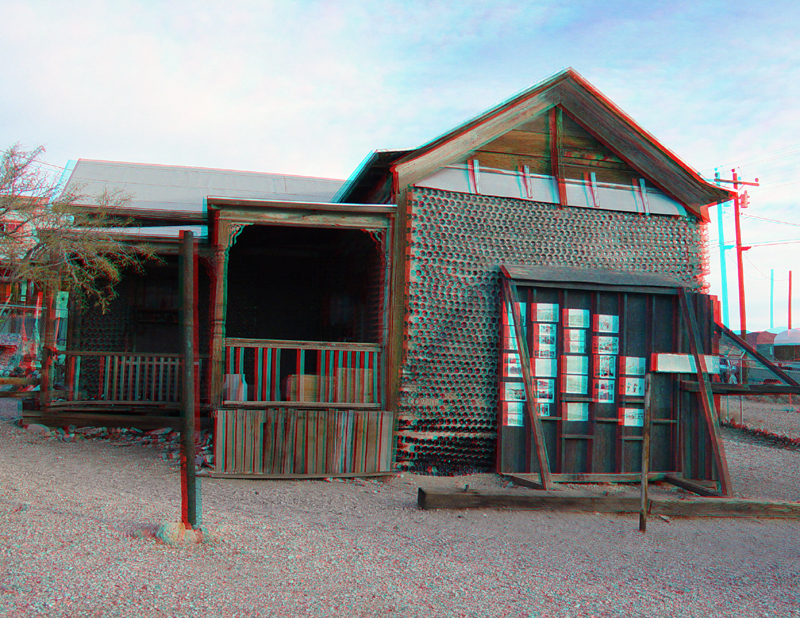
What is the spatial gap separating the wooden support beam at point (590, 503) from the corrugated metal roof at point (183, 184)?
733 cm

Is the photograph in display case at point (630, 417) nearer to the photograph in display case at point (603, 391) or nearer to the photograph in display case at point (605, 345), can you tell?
the photograph in display case at point (603, 391)

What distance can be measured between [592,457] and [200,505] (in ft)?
17.0

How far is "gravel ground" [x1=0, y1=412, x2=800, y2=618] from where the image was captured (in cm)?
380

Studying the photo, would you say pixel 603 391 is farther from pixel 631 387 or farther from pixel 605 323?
pixel 605 323

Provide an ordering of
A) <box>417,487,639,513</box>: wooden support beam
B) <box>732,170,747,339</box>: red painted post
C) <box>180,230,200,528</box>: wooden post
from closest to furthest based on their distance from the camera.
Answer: <box>180,230,200,528</box>: wooden post
<box>417,487,639,513</box>: wooden support beam
<box>732,170,747,339</box>: red painted post

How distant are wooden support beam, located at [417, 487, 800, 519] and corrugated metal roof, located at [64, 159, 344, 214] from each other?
7.33 m

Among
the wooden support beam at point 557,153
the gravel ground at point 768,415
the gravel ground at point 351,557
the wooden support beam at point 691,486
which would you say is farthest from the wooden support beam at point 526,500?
the gravel ground at point 768,415

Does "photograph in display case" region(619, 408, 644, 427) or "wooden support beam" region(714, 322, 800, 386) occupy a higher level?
"wooden support beam" region(714, 322, 800, 386)

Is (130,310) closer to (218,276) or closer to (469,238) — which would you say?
(218,276)

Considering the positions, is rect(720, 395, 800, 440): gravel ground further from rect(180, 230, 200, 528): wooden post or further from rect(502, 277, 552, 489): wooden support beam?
rect(180, 230, 200, 528): wooden post

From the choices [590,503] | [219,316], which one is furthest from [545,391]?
[219,316]

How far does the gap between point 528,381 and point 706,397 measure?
241cm

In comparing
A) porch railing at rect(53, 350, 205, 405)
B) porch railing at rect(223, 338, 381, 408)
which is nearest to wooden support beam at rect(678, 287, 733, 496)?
porch railing at rect(223, 338, 381, 408)

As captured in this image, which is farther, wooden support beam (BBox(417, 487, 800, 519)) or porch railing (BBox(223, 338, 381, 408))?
porch railing (BBox(223, 338, 381, 408))
